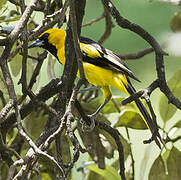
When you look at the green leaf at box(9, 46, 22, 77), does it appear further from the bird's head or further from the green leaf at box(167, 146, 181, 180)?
the green leaf at box(167, 146, 181, 180)

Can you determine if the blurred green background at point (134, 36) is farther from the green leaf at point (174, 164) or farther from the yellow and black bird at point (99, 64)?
the green leaf at point (174, 164)

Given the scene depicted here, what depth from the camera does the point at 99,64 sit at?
2.40 metres

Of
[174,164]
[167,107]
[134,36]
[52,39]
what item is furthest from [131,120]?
[134,36]

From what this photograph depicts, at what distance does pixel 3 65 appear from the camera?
1.32 metres

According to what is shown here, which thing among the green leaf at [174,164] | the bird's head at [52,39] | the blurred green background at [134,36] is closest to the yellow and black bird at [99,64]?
the bird's head at [52,39]

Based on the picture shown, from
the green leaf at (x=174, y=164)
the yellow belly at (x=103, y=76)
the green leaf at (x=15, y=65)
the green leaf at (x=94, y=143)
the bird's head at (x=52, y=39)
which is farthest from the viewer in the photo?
the bird's head at (x=52, y=39)

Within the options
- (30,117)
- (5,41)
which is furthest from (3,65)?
(30,117)

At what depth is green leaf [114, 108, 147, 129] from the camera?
201cm

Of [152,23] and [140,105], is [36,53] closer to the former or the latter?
[140,105]

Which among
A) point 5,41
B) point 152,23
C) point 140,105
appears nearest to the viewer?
point 5,41

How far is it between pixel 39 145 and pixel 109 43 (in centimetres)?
320

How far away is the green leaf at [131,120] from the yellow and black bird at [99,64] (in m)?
0.09

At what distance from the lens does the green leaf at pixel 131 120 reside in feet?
6.58

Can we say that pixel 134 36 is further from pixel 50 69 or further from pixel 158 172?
pixel 158 172
